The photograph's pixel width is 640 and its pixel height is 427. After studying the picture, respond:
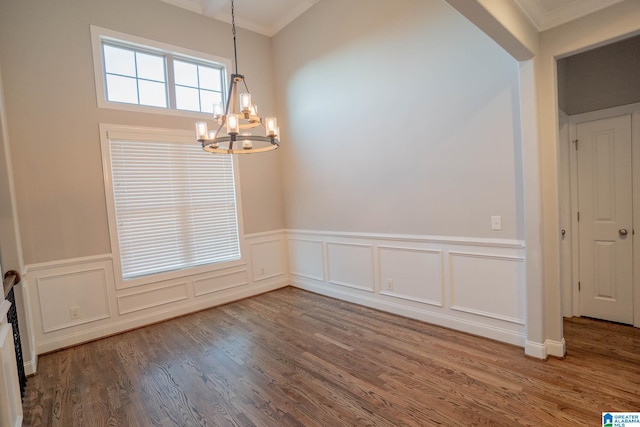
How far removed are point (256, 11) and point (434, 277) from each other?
14.3 feet

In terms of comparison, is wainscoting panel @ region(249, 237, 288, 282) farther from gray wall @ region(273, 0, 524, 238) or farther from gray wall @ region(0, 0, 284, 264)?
gray wall @ region(0, 0, 284, 264)

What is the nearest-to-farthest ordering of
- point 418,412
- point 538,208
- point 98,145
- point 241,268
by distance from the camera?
1. point 418,412
2. point 538,208
3. point 98,145
4. point 241,268

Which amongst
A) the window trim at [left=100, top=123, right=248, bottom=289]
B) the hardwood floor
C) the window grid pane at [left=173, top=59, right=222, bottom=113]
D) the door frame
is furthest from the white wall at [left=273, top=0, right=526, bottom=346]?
the window trim at [left=100, top=123, right=248, bottom=289]

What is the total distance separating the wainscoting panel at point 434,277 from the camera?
113 inches

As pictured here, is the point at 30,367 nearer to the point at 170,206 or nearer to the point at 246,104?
the point at 170,206

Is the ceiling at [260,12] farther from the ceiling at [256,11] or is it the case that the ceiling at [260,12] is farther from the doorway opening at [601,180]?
the doorway opening at [601,180]

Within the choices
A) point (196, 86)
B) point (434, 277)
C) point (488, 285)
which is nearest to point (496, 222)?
point (488, 285)

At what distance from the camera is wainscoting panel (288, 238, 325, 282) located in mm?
4684

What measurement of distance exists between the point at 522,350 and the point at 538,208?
1253mm

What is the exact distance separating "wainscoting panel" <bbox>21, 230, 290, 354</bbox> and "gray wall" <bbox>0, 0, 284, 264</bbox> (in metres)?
0.20

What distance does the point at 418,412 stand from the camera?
2.07 metres

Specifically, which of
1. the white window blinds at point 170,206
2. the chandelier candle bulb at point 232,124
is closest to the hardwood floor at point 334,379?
the white window blinds at point 170,206

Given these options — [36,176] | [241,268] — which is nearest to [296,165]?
[241,268]

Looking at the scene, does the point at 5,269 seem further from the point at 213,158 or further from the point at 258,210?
the point at 258,210
